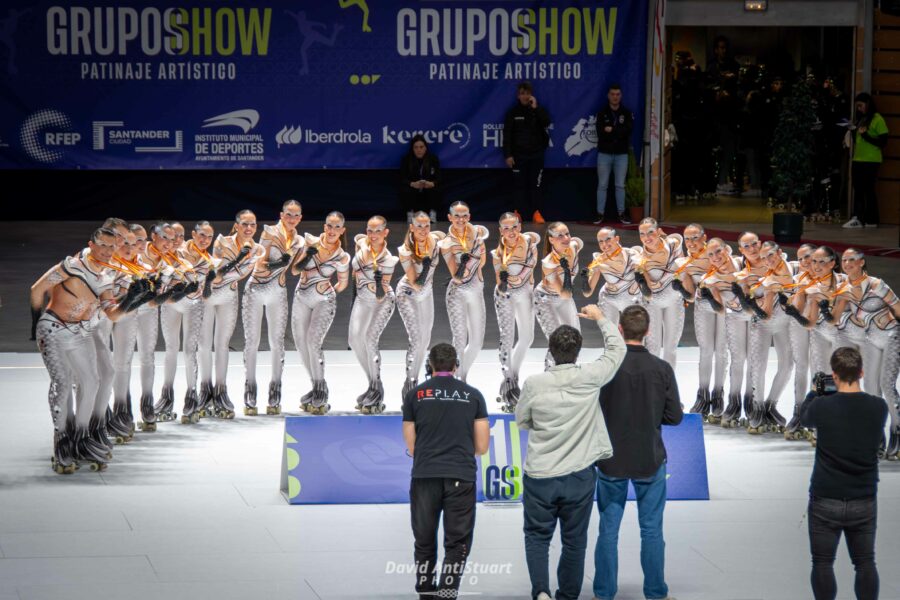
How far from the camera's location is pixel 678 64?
88.7ft

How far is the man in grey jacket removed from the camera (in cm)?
786

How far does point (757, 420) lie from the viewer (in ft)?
41.2

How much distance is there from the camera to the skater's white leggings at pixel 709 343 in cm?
1283

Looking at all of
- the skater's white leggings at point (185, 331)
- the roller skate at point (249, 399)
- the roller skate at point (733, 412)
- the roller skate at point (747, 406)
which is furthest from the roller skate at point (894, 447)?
the skater's white leggings at point (185, 331)

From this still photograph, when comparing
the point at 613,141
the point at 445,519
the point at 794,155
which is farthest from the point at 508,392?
the point at 613,141

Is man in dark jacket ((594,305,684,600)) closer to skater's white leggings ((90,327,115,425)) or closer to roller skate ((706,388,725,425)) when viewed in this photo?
skater's white leggings ((90,327,115,425))

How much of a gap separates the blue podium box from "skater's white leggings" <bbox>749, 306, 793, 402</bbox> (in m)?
2.21

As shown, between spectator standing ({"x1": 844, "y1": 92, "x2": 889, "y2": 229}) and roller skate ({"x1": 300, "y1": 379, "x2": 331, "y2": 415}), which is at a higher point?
spectator standing ({"x1": 844, "y1": 92, "x2": 889, "y2": 229})

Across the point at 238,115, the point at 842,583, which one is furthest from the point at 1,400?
the point at 238,115

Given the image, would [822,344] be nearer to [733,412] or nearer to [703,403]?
[733,412]

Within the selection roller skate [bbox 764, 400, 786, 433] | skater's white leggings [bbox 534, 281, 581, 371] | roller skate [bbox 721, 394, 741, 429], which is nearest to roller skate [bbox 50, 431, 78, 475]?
skater's white leggings [bbox 534, 281, 581, 371]

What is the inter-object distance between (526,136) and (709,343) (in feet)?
33.0

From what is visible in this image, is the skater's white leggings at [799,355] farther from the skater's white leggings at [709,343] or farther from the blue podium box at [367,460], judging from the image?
the blue podium box at [367,460]

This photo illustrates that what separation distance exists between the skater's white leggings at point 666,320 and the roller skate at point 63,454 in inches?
193
